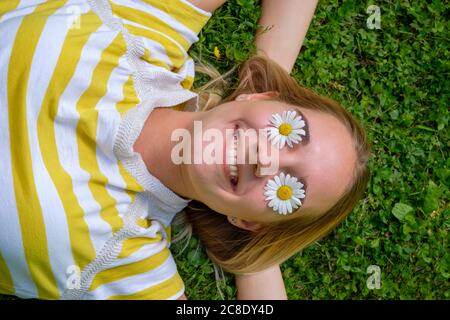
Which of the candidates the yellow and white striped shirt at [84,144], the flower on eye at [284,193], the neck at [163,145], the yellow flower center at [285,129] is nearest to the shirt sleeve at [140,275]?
the yellow and white striped shirt at [84,144]

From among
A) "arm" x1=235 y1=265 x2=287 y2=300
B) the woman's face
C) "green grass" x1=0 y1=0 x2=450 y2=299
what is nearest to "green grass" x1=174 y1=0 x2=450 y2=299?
"green grass" x1=0 y1=0 x2=450 y2=299

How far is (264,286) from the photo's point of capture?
2.13 metres

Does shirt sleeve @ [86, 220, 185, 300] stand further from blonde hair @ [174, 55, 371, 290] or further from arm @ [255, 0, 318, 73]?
arm @ [255, 0, 318, 73]

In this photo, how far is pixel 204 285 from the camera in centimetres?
225

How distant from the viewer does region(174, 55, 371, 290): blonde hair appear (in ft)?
6.22

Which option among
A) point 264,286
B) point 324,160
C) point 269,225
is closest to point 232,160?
point 324,160

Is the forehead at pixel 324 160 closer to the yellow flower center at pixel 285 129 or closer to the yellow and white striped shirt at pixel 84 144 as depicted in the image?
the yellow flower center at pixel 285 129

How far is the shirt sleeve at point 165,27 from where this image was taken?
6.03ft

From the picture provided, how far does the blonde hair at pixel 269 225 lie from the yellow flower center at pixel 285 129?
0.22 meters

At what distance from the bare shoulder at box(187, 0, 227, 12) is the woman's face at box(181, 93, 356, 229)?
0.51 m

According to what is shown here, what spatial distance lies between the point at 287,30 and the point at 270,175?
0.78 meters

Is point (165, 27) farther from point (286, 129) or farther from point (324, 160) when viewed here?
point (324, 160)
